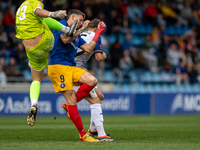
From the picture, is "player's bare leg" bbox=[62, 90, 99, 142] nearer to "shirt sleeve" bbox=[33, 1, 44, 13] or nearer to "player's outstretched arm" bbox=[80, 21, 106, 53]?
"player's outstretched arm" bbox=[80, 21, 106, 53]

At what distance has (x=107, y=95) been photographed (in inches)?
616

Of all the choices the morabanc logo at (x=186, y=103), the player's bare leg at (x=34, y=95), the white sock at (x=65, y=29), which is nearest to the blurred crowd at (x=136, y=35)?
the morabanc logo at (x=186, y=103)

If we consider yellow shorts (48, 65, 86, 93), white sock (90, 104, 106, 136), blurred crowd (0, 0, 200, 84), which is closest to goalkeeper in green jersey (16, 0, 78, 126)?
yellow shorts (48, 65, 86, 93)

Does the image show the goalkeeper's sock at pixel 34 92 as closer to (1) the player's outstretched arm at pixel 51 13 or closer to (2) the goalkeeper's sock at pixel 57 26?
(2) the goalkeeper's sock at pixel 57 26

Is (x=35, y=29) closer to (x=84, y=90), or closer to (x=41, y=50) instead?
(x=41, y=50)

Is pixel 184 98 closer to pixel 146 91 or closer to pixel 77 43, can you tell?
pixel 146 91

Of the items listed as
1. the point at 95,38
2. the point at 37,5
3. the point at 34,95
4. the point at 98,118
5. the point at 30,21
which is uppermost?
the point at 37,5

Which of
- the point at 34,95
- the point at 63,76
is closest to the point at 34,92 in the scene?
the point at 34,95

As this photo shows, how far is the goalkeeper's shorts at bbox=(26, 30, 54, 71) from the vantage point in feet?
20.2

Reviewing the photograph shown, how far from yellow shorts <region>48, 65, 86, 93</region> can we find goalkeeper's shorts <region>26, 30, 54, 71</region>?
242 millimetres

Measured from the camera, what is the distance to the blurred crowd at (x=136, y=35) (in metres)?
15.9

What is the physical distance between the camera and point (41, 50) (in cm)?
621

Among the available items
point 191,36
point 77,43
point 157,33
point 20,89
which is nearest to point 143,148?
point 77,43

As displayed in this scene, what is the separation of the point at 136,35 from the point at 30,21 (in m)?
14.7
